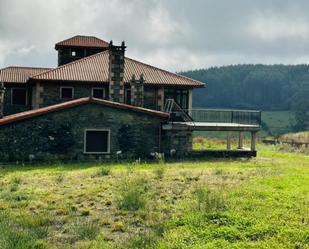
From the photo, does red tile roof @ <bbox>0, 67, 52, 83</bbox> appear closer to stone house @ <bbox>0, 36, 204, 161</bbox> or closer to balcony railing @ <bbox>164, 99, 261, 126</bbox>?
stone house @ <bbox>0, 36, 204, 161</bbox>

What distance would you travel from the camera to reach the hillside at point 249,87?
554ft

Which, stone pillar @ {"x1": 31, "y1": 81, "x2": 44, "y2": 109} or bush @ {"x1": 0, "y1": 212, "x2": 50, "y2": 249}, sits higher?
stone pillar @ {"x1": 31, "y1": 81, "x2": 44, "y2": 109}

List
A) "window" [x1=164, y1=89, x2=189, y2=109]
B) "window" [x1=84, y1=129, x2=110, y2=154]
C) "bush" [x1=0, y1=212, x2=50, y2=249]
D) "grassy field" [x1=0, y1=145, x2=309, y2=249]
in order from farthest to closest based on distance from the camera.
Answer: "window" [x1=164, y1=89, x2=189, y2=109]
"window" [x1=84, y1=129, x2=110, y2=154]
"grassy field" [x1=0, y1=145, x2=309, y2=249]
"bush" [x1=0, y1=212, x2=50, y2=249]

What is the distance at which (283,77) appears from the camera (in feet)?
626

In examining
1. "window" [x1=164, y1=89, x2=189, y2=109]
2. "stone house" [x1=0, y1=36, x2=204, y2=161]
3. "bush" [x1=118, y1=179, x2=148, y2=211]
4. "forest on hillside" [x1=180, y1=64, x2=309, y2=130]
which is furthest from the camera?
"forest on hillside" [x1=180, y1=64, x2=309, y2=130]

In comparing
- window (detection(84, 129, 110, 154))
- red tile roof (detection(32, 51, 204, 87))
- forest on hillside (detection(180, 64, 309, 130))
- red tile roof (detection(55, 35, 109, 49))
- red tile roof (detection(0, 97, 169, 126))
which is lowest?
window (detection(84, 129, 110, 154))

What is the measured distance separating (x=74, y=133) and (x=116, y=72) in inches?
233

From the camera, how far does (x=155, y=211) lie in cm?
1277

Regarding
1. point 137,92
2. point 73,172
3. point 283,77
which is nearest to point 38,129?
point 73,172

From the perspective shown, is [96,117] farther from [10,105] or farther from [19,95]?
[19,95]

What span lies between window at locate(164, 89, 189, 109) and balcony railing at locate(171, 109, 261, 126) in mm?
2045

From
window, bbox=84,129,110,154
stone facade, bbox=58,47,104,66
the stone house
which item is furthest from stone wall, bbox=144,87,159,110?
stone facade, bbox=58,47,104,66

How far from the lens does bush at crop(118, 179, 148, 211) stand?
13.1 meters

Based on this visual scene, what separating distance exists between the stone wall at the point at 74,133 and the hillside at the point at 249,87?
446ft
